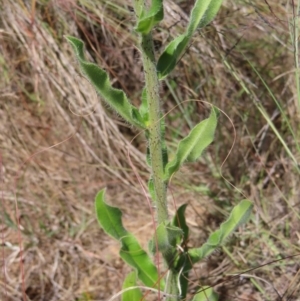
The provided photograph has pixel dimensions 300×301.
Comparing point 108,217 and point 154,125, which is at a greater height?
point 154,125

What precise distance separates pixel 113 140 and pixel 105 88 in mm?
1022

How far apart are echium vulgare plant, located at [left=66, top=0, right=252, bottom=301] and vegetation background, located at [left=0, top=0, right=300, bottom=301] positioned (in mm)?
486

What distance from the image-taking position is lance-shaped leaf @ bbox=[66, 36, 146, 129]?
1.09 metres

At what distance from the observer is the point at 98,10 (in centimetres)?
215

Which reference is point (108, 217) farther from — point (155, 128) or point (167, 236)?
point (155, 128)

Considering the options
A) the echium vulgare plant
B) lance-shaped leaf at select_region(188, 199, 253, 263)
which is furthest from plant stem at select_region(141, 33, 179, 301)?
lance-shaped leaf at select_region(188, 199, 253, 263)

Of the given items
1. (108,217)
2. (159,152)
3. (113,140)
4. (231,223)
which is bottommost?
(113,140)

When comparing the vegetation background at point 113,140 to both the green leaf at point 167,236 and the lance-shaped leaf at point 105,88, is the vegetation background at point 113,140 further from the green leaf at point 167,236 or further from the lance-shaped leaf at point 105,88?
the lance-shaped leaf at point 105,88

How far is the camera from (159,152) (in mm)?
1246

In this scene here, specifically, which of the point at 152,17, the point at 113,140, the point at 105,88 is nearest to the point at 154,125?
the point at 105,88

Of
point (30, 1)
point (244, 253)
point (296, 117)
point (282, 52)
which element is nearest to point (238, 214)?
point (244, 253)

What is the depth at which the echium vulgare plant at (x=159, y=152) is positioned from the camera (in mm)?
1136

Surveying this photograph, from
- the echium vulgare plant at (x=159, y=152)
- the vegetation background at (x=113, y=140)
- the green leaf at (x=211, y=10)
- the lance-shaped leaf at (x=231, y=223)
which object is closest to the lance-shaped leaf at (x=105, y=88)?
the echium vulgare plant at (x=159, y=152)

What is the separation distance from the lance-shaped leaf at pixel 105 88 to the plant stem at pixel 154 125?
3 centimetres
